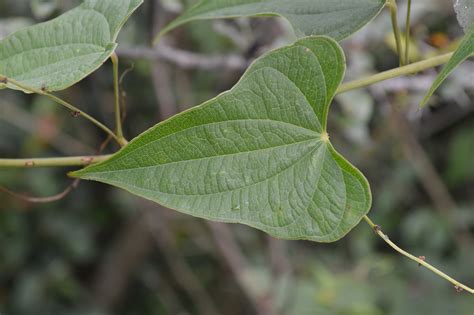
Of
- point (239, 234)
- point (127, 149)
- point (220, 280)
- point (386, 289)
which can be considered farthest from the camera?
point (220, 280)

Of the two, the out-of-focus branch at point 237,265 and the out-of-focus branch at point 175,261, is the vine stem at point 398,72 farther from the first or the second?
the out-of-focus branch at point 175,261

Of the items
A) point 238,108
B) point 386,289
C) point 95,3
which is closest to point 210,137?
point 238,108

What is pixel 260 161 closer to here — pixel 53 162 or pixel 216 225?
pixel 53 162

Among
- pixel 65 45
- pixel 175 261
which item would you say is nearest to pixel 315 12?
pixel 65 45

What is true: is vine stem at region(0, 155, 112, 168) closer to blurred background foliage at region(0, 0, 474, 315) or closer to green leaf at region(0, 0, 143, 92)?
green leaf at region(0, 0, 143, 92)

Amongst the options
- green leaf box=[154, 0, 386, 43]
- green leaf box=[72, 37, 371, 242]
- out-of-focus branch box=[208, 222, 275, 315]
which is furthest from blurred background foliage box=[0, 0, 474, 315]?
green leaf box=[72, 37, 371, 242]

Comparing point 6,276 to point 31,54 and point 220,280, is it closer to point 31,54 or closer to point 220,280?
point 220,280

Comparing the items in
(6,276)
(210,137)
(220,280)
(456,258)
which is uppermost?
(210,137)

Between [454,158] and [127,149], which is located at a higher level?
[127,149]
